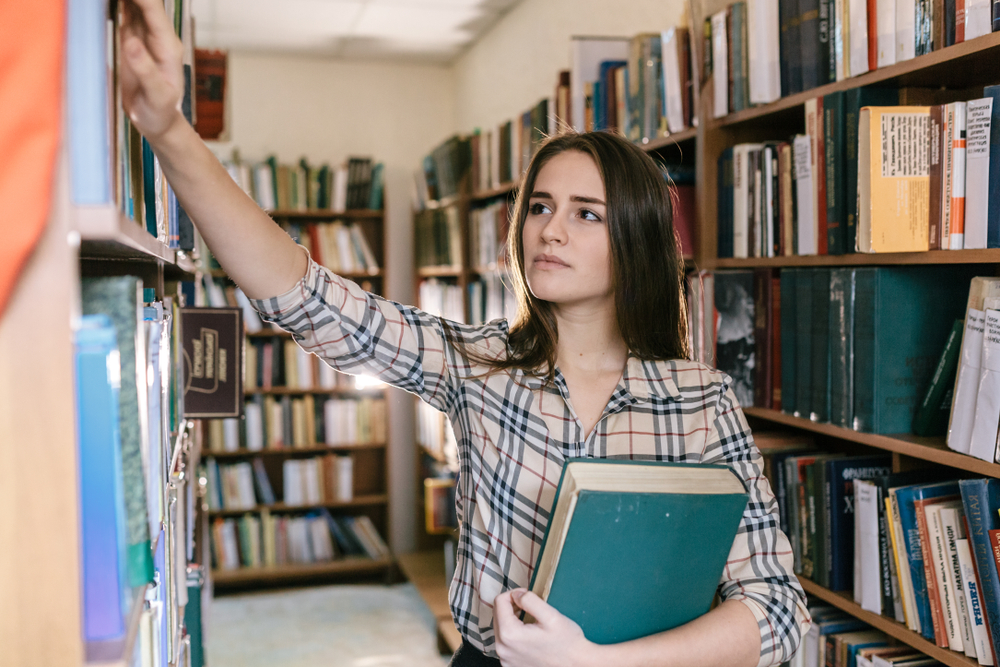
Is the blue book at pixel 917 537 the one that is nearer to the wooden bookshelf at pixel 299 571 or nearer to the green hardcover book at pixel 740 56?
the green hardcover book at pixel 740 56

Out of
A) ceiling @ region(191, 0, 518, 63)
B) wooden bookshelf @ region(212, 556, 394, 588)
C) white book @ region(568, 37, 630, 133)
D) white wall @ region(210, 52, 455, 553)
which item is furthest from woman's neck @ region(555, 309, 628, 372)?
wooden bookshelf @ region(212, 556, 394, 588)

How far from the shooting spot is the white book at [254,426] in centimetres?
399

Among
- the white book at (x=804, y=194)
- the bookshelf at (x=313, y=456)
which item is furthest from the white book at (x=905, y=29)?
the bookshelf at (x=313, y=456)

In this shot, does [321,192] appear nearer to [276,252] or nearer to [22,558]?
[276,252]

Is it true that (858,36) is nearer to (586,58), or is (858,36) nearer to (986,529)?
(986,529)

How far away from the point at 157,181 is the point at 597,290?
615 millimetres

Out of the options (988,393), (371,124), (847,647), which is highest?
(371,124)

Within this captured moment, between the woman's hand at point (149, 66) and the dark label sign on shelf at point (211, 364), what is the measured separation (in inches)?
37.0

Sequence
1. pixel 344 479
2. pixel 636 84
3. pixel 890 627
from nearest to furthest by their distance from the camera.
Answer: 1. pixel 890 627
2. pixel 636 84
3. pixel 344 479

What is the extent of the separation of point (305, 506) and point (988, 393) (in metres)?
3.54

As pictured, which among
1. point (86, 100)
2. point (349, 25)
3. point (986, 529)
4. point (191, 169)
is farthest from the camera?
point (349, 25)

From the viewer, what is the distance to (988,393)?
115 centimetres

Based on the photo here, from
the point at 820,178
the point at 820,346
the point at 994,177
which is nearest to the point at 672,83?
the point at 820,178

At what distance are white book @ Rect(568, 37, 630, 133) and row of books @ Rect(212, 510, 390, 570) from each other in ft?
8.67
